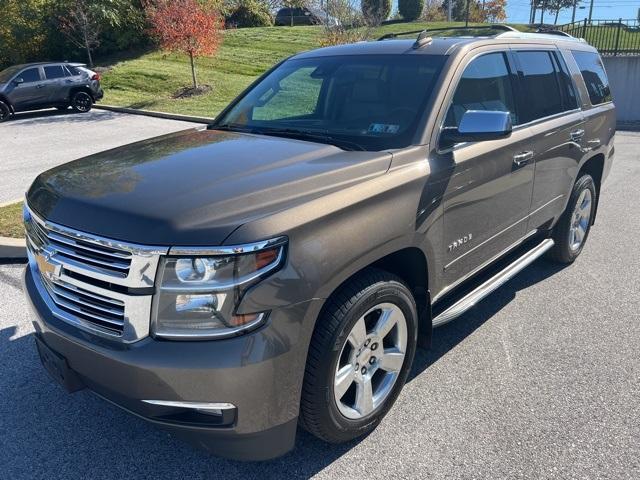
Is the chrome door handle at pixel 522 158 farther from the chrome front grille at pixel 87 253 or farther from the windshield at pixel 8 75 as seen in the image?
the windshield at pixel 8 75

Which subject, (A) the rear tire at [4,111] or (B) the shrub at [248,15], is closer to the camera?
(A) the rear tire at [4,111]

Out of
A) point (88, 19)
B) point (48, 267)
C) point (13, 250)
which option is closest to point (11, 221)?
point (13, 250)

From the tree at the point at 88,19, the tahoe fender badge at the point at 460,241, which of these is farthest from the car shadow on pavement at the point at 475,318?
the tree at the point at 88,19

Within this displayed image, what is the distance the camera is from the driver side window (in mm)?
3301

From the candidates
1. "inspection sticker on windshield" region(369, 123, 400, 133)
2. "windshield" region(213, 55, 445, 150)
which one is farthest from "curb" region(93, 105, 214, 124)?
"inspection sticker on windshield" region(369, 123, 400, 133)

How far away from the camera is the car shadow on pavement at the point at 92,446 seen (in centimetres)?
264

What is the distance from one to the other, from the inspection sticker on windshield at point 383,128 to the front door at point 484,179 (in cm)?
30

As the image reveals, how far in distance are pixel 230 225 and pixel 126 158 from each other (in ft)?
3.98

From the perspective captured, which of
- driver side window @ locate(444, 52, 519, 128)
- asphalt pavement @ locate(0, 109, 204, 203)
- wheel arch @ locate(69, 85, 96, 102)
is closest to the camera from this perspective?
driver side window @ locate(444, 52, 519, 128)

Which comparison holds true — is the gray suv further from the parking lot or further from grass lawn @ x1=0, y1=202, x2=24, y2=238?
grass lawn @ x1=0, y1=202, x2=24, y2=238

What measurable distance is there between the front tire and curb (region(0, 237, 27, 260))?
369cm

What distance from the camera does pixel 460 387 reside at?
10.8 ft

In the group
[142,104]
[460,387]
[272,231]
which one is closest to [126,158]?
[272,231]

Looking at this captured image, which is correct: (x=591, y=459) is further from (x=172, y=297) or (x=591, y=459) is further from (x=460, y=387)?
(x=172, y=297)
